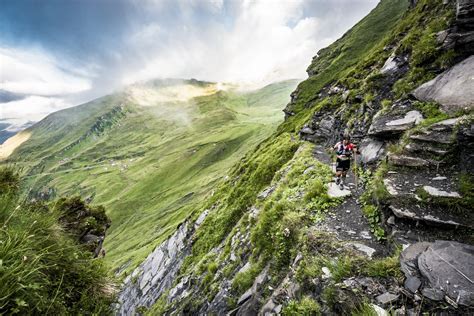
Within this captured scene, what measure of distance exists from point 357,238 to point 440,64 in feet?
47.4

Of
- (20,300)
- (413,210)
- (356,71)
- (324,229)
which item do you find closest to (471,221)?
(413,210)

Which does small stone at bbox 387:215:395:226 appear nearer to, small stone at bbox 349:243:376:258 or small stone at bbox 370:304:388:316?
small stone at bbox 349:243:376:258

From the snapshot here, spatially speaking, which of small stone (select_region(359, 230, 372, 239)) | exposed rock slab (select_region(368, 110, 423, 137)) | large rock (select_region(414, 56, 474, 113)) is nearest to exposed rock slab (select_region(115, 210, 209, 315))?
small stone (select_region(359, 230, 372, 239))

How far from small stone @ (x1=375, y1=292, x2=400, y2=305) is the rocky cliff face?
0.09 feet

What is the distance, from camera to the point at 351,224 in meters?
10.7

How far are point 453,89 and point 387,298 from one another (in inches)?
502

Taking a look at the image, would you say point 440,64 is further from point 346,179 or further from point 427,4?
point 427,4

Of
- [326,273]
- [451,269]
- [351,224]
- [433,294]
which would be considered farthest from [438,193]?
[326,273]

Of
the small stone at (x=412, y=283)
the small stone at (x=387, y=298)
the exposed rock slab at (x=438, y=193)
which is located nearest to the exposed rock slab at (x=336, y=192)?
the exposed rock slab at (x=438, y=193)

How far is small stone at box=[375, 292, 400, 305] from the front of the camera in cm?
651

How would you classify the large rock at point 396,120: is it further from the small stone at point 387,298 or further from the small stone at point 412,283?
the small stone at point 387,298

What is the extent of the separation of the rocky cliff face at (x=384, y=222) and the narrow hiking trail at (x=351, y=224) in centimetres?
5

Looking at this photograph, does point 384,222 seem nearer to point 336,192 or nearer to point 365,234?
point 365,234

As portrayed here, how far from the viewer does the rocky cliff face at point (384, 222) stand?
6969 millimetres
